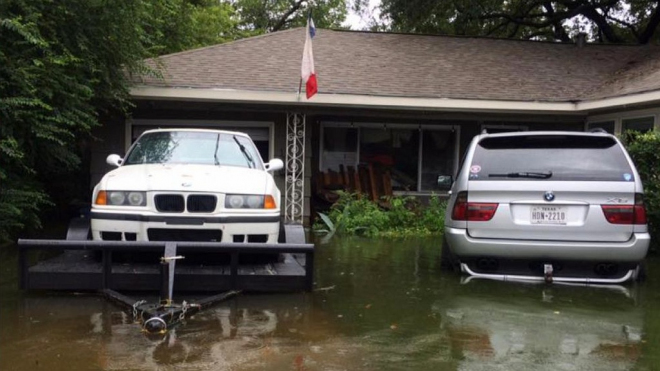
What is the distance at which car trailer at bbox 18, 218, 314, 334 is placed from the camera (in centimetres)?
484

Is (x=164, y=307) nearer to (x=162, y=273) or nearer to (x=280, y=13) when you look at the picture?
(x=162, y=273)

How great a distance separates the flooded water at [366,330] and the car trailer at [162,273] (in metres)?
0.15

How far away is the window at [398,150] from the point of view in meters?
12.8

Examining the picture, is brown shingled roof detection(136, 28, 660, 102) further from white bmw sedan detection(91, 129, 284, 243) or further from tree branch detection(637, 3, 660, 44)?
tree branch detection(637, 3, 660, 44)

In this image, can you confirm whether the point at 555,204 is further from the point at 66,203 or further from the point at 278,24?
the point at 278,24

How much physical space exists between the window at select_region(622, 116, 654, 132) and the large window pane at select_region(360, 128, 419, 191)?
408cm

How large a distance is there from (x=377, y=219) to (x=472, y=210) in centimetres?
460

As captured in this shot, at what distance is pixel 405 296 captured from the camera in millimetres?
5859

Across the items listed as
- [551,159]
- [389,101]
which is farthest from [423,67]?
[551,159]

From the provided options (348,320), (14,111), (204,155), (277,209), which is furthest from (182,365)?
(14,111)

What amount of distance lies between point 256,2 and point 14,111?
89.4ft

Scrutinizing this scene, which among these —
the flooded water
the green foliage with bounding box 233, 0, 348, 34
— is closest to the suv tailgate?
the flooded water

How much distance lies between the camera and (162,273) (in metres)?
4.73

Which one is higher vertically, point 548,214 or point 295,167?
point 295,167
